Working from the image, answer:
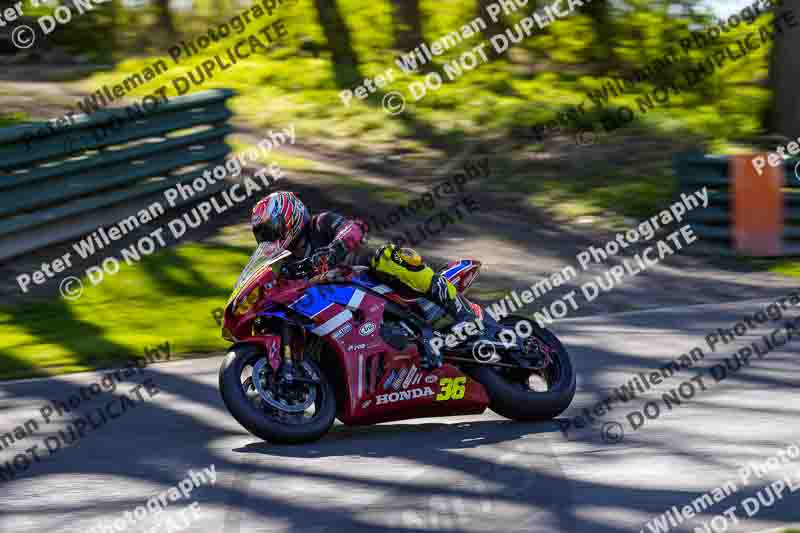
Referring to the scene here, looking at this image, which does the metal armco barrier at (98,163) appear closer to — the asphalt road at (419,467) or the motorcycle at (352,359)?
the asphalt road at (419,467)

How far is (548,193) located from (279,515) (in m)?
10.6

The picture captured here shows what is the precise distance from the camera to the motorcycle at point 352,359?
23.9ft

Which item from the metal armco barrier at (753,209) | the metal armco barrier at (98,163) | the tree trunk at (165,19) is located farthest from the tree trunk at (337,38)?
the metal armco barrier at (753,209)

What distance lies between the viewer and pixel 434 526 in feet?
19.4

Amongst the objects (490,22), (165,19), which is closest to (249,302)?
(490,22)

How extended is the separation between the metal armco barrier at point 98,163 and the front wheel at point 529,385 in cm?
656

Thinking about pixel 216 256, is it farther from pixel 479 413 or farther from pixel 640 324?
pixel 479 413

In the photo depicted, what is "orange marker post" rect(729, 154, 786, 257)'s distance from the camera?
43.8 feet

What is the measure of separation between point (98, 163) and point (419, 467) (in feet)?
26.5

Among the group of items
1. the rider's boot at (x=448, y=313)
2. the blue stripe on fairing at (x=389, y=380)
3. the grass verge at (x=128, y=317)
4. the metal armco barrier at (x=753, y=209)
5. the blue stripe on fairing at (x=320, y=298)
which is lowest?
the metal armco barrier at (x=753, y=209)

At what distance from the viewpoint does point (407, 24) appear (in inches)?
969

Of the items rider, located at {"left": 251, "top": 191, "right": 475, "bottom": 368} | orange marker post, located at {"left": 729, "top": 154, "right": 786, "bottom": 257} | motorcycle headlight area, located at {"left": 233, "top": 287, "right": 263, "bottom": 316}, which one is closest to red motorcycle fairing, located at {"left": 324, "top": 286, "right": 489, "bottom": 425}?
rider, located at {"left": 251, "top": 191, "right": 475, "bottom": 368}

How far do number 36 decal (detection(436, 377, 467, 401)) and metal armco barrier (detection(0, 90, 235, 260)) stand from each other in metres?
6.45

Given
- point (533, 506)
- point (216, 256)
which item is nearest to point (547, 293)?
point (216, 256)
